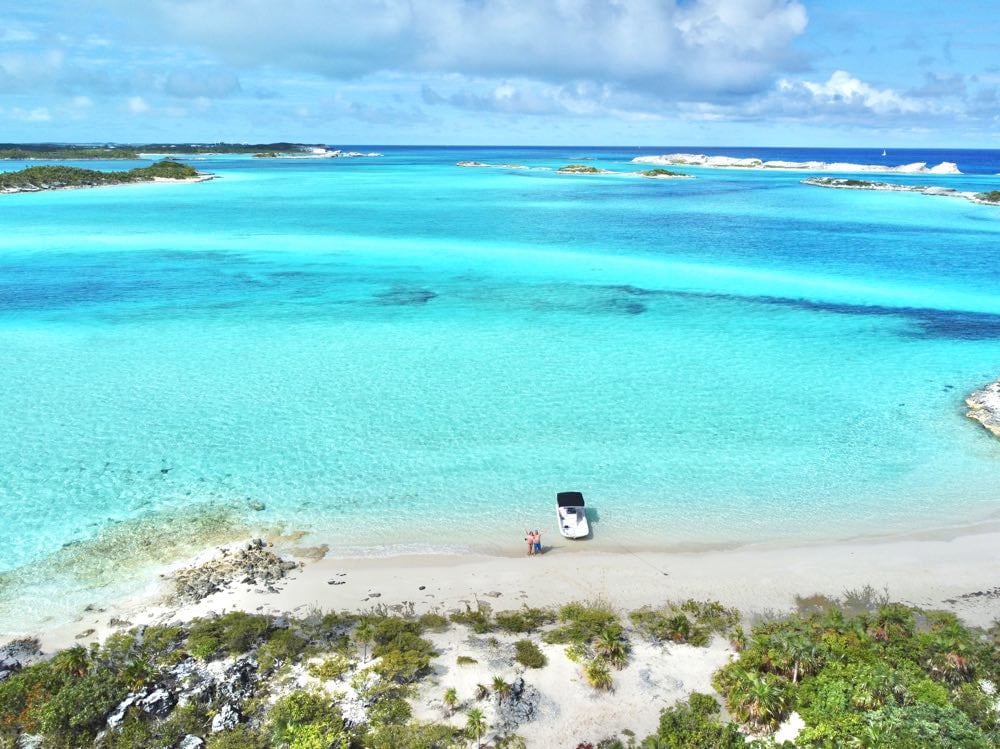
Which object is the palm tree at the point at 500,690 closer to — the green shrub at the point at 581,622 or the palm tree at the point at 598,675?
the palm tree at the point at 598,675

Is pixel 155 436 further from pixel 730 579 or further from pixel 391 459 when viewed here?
pixel 730 579

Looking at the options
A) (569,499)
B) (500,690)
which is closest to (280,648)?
(500,690)

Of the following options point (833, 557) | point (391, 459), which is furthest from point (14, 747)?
point (833, 557)

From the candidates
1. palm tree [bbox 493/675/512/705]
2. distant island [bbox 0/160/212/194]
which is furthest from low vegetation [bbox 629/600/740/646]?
distant island [bbox 0/160/212/194]

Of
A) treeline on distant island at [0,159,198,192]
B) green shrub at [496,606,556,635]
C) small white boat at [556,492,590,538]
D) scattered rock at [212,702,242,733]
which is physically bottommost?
green shrub at [496,606,556,635]

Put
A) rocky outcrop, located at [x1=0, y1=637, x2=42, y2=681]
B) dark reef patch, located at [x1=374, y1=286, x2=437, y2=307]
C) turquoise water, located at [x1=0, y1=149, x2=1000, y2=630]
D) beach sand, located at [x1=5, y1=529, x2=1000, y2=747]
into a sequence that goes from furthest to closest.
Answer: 1. dark reef patch, located at [x1=374, y1=286, x2=437, y2=307]
2. turquoise water, located at [x1=0, y1=149, x2=1000, y2=630]
3. rocky outcrop, located at [x1=0, y1=637, x2=42, y2=681]
4. beach sand, located at [x1=5, y1=529, x2=1000, y2=747]

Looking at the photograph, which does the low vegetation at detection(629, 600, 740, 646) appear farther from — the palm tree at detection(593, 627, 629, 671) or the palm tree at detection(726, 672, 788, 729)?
the palm tree at detection(726, 672, 788, 729)

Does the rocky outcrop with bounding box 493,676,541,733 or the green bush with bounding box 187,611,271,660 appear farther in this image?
the green bush with bounding box 187,611,271,660

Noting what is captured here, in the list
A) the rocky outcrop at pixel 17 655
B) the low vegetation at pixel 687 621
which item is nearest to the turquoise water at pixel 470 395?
the rocky outcrop at pixel 17 655
